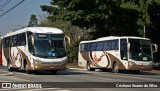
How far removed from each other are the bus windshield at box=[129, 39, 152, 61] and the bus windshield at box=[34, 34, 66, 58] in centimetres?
738

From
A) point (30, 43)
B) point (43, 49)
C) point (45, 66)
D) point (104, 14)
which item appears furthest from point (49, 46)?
point (104, 14)

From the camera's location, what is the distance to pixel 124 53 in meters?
37.3

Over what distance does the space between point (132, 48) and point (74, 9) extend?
19.0 metres

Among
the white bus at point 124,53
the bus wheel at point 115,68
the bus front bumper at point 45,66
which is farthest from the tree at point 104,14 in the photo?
the bus front bumper at point 45,66

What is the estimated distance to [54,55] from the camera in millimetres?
31000

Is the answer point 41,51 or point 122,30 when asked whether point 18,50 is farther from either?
point 122,30

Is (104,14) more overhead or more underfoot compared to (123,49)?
more overhead

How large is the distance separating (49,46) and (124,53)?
8468 mm

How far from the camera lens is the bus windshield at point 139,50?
120ft

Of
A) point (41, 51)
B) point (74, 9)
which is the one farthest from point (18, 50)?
point (74, 9)

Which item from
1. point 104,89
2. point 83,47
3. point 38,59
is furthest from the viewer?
point 83,47

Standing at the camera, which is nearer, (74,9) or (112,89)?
(112,89)

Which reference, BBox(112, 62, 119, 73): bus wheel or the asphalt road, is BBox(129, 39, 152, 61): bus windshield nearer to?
BBox(112, 62, 119, 73): bus wheel

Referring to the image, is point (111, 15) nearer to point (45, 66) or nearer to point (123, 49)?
point (123, 49)
